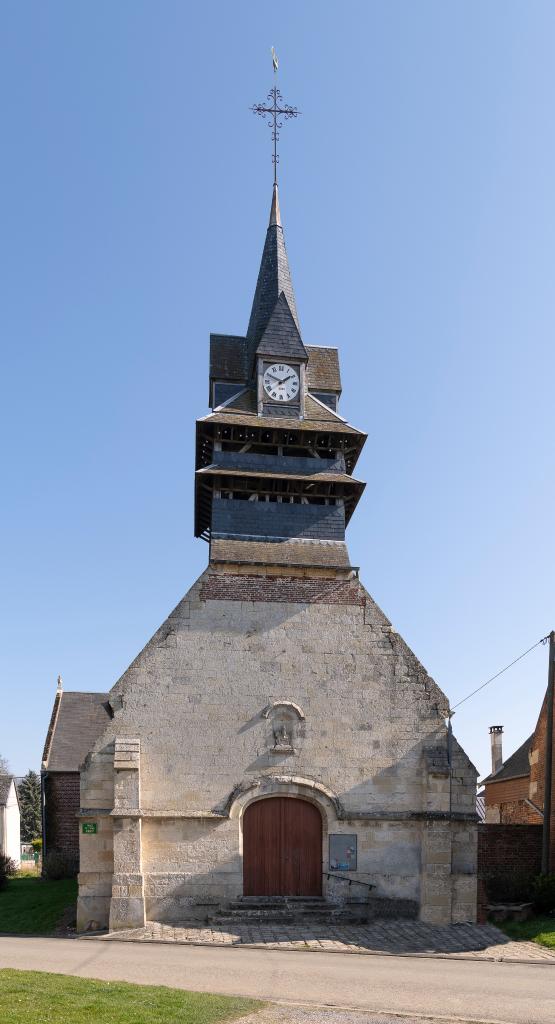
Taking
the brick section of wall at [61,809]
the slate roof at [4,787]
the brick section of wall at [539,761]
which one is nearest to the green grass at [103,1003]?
the brick section of wall at [539,761]

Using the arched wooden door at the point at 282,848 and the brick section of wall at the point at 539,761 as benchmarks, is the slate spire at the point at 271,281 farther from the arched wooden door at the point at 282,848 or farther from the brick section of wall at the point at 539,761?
the brick section of wall at the point at 539,761

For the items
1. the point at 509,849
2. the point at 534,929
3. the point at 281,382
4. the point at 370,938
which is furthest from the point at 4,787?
the point at 534,929

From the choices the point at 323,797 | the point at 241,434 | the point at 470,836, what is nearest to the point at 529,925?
the point at 470,836

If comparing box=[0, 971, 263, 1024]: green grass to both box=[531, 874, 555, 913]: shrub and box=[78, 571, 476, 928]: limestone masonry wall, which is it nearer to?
box=[78, 571, 476, 928]: limestone masonry wall

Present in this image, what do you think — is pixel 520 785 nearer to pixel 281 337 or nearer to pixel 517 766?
pixel 517 766

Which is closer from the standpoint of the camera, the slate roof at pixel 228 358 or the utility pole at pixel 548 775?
the utility pole at pixel 548 775

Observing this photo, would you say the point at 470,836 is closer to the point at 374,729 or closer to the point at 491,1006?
the point at 374,729

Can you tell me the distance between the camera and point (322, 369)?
75.0 ft

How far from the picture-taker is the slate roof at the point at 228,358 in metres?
21.9

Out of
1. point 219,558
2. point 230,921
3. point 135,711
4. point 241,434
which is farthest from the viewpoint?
point 241,434

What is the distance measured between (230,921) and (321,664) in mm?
5541

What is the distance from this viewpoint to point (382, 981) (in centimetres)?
1167

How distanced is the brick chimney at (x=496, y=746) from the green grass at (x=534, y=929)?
66.0 ft

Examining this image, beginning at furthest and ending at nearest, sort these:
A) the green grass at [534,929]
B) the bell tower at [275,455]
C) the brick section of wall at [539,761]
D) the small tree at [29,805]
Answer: the small tree at [29,805]
the brick section of wall at [539,761]
the bell tower at [275,455]
the green grass at [534,929]
